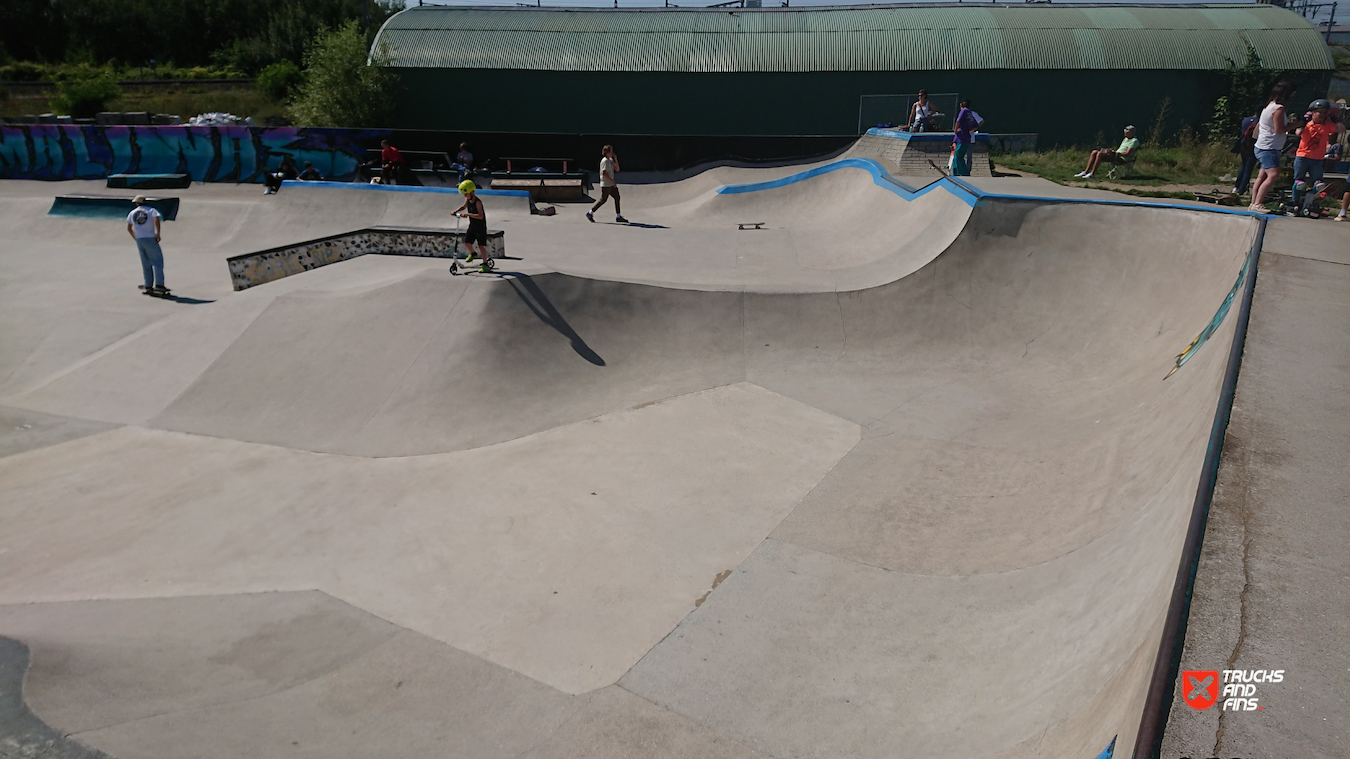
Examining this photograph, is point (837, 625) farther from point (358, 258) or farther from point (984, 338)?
point (358, 258)

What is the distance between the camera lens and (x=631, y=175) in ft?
79.4

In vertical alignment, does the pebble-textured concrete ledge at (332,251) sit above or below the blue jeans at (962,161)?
below

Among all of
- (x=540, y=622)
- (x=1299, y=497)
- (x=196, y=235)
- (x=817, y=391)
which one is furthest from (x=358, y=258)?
(x=1299, y=497)

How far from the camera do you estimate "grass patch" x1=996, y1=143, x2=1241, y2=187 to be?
15594 mm

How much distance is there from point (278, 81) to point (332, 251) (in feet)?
118

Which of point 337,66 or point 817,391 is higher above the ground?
point 337,66

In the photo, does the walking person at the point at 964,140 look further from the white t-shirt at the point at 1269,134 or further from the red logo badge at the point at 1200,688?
the red logo badge at the point at 1200,688

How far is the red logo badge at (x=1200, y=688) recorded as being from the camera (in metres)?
2.62

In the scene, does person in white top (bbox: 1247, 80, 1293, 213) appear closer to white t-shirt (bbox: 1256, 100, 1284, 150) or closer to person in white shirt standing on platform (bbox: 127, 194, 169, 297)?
white t-shirt (bbox: 1256, 100, 1284, 150)

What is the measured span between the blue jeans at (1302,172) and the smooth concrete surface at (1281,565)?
5670 millimetres

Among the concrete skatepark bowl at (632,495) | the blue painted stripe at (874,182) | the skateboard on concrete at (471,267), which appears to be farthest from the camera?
the blue painted stripe at (874,182)

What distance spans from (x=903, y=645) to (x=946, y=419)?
151 inches

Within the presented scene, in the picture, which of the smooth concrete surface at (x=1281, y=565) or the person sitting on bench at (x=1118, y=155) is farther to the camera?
the person sitting on bench at (x=1118, y=155)

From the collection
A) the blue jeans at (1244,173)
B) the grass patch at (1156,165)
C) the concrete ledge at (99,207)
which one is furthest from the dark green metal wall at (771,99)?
the blue jeans at (1244,173)
